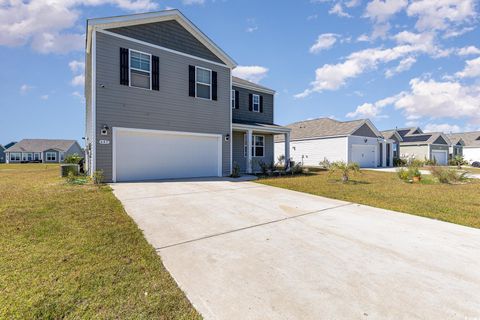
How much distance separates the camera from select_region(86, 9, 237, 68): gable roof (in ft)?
29.4

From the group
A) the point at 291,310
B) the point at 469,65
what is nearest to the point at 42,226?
the point at 291,310

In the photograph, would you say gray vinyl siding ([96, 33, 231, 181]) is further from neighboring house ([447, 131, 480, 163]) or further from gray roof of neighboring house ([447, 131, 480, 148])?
neighboring house ([447, 131, 480, 163])

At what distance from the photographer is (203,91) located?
11.9m

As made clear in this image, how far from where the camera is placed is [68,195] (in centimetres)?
666

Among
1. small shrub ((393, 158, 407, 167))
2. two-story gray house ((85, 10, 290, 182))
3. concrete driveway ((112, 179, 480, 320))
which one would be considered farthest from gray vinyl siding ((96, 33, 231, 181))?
small shrub ((393, 158, 407, 167))

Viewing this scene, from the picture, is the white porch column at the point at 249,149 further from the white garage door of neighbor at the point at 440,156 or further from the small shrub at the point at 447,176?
the white garage door of neighbor at the point at 440,156

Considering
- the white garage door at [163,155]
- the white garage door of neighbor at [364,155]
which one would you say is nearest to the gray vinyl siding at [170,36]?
the white garage door at [163,155]

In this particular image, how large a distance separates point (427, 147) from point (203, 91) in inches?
1290

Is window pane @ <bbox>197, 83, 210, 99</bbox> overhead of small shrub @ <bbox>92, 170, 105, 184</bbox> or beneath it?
overhead

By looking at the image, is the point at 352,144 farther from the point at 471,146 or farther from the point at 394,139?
the point at 471,146

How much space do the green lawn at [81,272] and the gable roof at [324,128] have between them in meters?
22.2

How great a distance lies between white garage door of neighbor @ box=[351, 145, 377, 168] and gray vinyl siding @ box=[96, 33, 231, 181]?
15564 mm

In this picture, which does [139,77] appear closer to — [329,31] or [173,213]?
[173,213]

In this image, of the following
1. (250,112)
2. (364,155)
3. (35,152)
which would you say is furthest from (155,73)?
(35,152)
